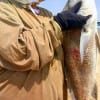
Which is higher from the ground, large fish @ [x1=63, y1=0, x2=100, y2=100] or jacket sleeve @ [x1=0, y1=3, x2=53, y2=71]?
jacket sleeve @ [x1=0, y1=3, x2=53, y2=71]

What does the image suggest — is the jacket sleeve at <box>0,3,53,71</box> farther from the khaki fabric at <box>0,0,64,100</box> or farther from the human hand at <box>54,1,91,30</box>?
the human hand at <box>54,1,91,30</box>

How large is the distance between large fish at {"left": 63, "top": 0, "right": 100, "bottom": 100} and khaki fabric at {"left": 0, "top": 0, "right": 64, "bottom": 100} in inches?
4.2

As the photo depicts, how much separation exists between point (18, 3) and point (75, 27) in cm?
47

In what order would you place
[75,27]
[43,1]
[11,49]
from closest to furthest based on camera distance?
[11,49]
[75,27]
[43,1]

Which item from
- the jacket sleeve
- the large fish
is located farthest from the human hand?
the jacket sleeve

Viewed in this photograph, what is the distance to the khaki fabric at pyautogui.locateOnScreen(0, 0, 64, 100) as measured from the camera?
287cm

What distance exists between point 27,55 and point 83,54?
45cm

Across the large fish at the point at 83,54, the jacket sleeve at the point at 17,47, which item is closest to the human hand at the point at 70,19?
the large fish at the point at 83,54

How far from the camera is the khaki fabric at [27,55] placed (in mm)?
2873

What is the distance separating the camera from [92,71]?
3.16 m

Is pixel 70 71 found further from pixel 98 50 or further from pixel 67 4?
pixel 67 4

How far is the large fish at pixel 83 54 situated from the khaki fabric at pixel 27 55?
0.11 metres

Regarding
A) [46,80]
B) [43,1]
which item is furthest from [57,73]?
[43,1]

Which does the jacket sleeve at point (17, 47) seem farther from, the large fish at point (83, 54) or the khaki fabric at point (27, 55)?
the large fish at point (83, 54)
